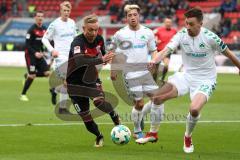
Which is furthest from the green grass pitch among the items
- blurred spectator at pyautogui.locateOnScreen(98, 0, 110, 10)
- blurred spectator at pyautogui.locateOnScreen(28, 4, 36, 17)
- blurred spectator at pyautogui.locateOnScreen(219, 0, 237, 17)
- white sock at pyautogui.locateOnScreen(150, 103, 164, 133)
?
blurred spectator at pyautogui.locateOnScreen(28, 4, 36, 17)

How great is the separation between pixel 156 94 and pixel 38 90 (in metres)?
13.0

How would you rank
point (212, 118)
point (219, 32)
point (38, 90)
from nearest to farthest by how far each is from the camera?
point (212, 118) → point (38, 90) → point (219, 32)

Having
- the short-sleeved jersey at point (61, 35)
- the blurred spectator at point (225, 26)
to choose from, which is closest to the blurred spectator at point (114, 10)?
the blurred spectator at point (225, 26)

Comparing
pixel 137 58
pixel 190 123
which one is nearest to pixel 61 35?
pixel 137 58

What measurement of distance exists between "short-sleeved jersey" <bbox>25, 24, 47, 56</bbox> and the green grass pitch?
154 cm

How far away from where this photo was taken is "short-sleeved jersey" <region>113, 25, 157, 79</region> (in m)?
13.1

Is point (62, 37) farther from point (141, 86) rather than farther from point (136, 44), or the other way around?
point (141, 86)

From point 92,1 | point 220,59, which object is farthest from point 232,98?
point 92,1

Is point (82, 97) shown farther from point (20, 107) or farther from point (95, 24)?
point (20, 107)

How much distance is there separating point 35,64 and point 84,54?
9232 mm

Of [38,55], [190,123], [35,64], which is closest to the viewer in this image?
[190,123]

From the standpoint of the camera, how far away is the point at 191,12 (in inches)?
433

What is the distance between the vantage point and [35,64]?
67.2 feet

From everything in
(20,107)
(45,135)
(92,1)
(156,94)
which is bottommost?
(92,1)
